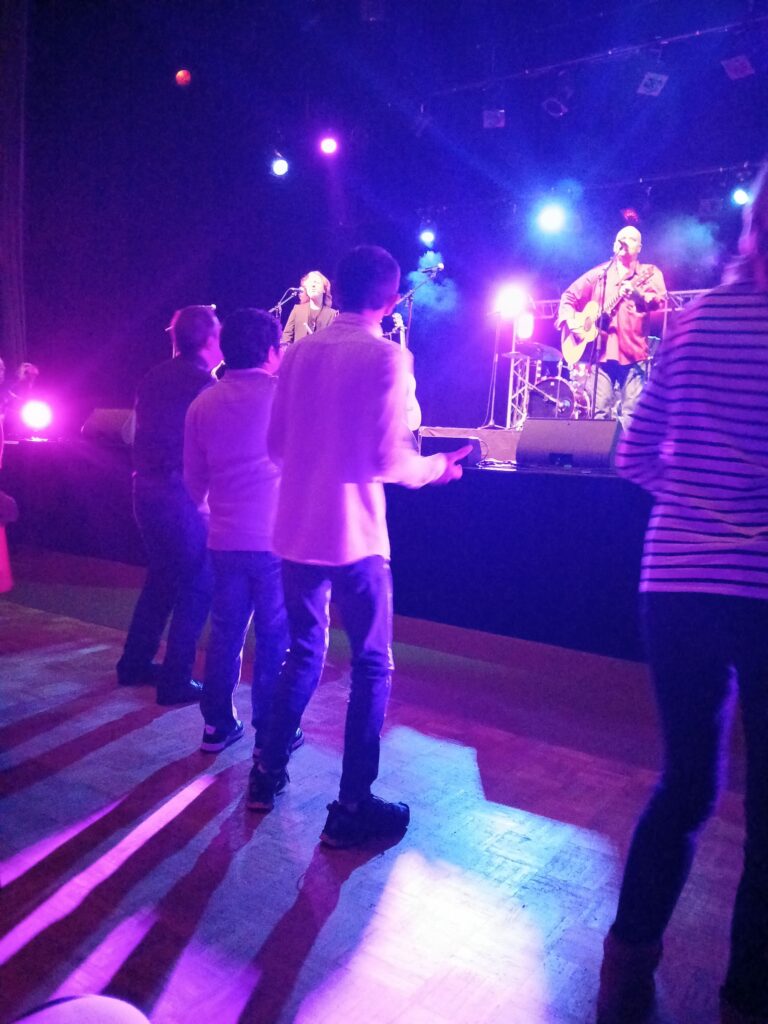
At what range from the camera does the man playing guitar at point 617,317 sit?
6086mm

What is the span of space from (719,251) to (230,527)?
22.1 ft

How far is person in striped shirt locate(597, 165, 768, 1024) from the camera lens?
1.24 metres

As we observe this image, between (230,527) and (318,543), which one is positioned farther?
(230,527)

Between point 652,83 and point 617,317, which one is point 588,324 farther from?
point 652,83

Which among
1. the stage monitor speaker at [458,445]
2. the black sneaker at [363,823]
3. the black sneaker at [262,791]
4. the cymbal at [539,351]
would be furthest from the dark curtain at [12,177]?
the black sneaker at [363,823]

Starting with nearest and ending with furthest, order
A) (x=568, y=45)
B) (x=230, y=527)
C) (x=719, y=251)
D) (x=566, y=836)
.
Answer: (x=566, y=836) → (x=230, y=527) → (x=568, y=45) → (x=719, y=251)

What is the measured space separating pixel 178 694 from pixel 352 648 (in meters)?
1.40

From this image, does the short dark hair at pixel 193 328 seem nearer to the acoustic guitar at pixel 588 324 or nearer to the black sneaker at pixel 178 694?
the black sneaker at pixel 178 694

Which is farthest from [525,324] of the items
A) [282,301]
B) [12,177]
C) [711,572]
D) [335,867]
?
[711,572]

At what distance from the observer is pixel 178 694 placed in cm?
309

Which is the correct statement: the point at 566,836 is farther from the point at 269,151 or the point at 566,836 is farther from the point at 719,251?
the point at 269,151

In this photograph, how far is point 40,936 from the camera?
1604mm

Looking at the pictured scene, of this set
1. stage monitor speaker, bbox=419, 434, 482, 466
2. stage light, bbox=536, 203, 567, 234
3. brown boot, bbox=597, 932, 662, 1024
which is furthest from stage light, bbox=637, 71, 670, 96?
brown boot, bbox=597, 932, 662, 1024

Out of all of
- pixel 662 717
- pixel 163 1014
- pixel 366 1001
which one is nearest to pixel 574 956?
pixel 366 1001
